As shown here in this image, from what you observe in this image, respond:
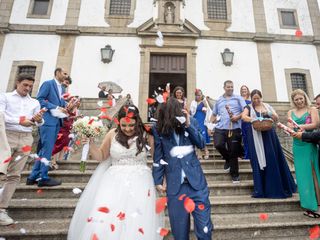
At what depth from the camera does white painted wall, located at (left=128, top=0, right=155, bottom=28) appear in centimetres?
1189

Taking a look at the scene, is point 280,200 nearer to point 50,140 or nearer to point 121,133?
point 121,133

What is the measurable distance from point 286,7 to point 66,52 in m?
12.1

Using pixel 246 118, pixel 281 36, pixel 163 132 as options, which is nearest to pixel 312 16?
pixel 281 36

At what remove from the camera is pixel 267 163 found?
13.6 feet

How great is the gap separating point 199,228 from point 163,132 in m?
1.02

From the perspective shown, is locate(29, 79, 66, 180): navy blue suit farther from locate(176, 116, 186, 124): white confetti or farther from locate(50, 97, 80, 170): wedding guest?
locate(176, 116, 186, 124): white confetti

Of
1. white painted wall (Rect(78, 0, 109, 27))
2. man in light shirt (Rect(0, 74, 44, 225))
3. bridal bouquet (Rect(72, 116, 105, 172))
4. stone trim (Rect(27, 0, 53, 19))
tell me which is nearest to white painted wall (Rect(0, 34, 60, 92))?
stone trim (Rect(27, 0, 53, 19))

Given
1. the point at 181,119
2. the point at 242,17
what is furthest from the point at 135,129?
the point at 242,17

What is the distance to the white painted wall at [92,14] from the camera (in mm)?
11742

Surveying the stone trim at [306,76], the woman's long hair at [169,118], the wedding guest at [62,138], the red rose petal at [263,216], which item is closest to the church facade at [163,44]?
the stone trim at [306,76]

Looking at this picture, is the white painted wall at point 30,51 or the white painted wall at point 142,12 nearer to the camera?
the white painted wall at point 30,51

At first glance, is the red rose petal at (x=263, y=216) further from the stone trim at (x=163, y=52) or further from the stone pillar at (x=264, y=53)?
the stone pillar at (x=264, y=53)

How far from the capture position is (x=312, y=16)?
12.6m

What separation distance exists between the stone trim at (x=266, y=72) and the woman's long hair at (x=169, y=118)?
388 inches
